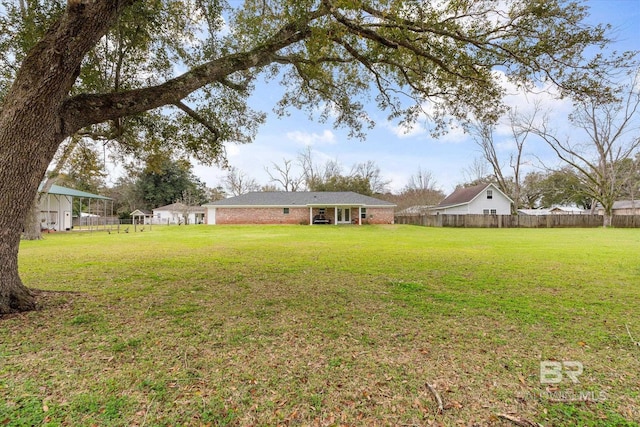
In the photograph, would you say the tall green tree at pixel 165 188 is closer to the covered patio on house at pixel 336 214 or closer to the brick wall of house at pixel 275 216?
the brick wall of house at pixel 275 216

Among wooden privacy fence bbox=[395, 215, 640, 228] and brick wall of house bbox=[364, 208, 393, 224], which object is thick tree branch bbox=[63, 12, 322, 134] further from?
wooden privacy fence bbox=[395, 215, 640, 228]

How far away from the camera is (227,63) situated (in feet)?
16.3

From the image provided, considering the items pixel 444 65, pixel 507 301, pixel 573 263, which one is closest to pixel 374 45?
pixel 444 65

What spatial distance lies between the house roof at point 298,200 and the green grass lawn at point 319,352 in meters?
24.9

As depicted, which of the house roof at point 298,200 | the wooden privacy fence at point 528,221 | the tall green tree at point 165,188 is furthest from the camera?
the tall green tree at point 165,188

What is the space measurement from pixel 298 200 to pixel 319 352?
29.4 metres

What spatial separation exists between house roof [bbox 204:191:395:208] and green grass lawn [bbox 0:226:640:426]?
24908mm

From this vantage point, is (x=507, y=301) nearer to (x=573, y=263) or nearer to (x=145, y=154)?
(x=573, y=263)

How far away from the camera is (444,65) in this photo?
561cm
